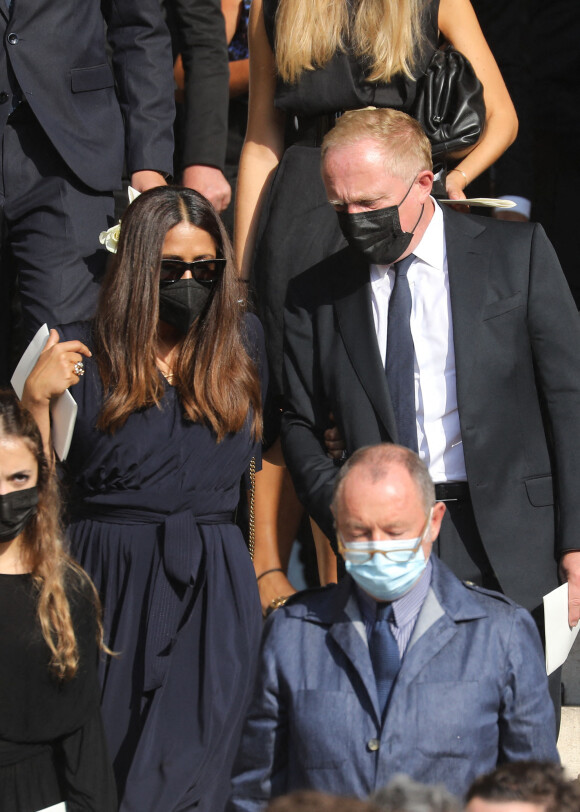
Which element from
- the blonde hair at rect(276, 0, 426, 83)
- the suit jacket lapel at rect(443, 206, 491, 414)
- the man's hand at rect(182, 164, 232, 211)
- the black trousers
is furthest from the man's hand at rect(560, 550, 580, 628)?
the man's hand at rect(182, 164, 232, 211)

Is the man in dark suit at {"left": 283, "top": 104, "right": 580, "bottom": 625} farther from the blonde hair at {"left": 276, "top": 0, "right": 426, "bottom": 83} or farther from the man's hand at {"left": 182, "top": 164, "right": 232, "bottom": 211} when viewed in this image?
the man's hand at {"left": 182, "top": 164, "right": 232, "bottom": 211}

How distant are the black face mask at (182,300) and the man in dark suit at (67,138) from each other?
66cm

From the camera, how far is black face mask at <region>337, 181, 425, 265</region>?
373 centimetres

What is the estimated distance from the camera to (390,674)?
2.96 metres

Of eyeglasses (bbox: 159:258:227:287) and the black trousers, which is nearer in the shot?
eyeglasses (bbox: 159:258:227:287)

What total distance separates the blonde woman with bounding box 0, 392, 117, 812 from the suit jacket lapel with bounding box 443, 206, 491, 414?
1.16m

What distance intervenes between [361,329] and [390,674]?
1197 mm

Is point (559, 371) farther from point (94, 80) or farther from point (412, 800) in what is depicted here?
point (412, 800)

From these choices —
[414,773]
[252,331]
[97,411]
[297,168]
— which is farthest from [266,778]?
[297,168]

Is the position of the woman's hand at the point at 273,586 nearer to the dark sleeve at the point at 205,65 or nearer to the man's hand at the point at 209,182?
the man's hand at the point at 209,182

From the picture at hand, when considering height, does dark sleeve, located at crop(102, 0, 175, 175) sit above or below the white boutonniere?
above

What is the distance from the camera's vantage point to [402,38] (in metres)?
4.20

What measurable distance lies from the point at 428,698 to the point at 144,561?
1.11 metres

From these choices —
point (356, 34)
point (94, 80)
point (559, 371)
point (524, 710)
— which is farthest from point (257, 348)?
point (524, 710)
